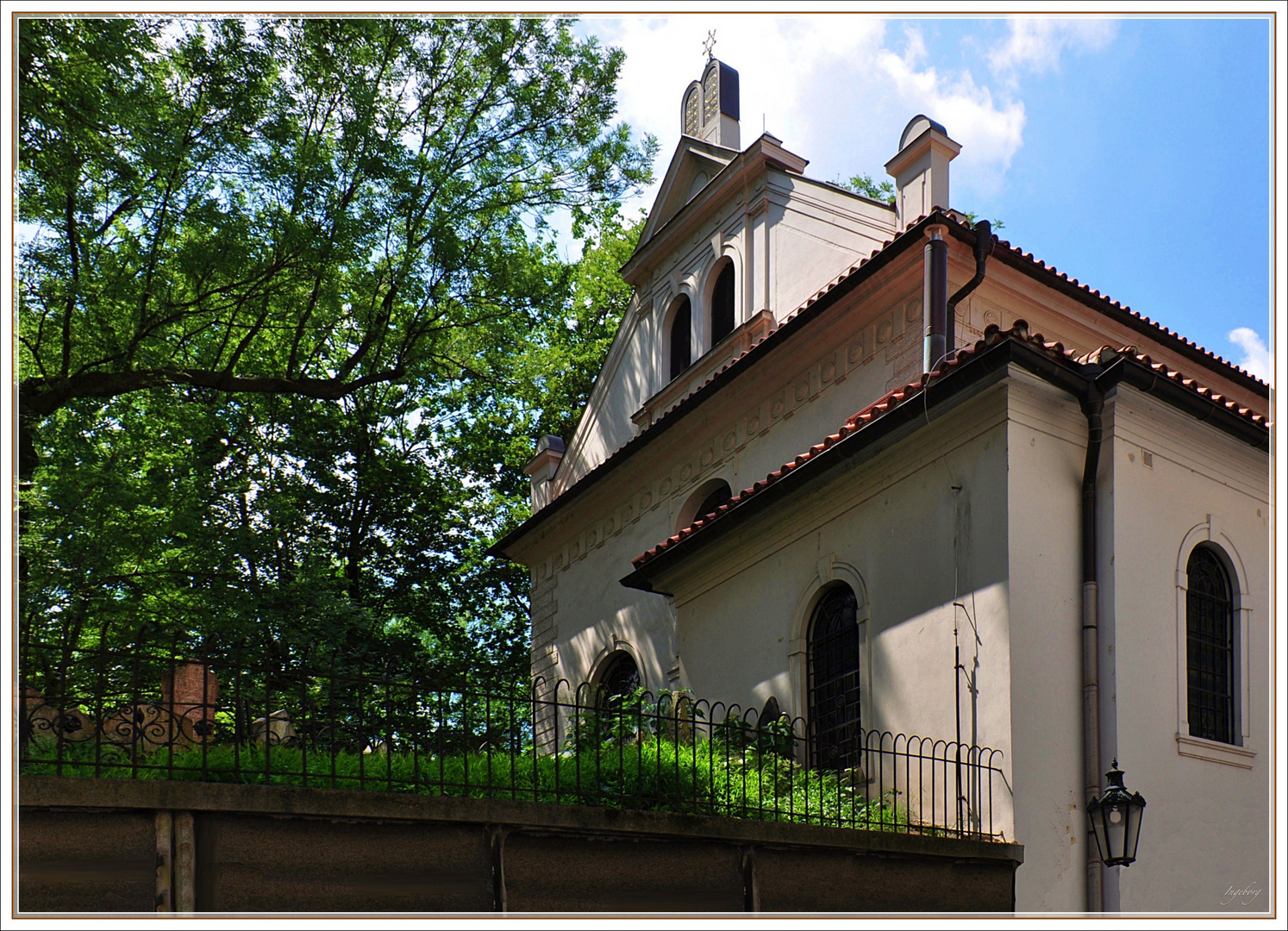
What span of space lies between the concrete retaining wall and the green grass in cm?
19

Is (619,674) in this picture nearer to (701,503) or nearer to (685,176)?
(701,503)

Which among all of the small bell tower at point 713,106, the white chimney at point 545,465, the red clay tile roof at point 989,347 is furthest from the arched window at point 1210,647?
the white chimney at point 545,465

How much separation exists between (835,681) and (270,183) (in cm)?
808

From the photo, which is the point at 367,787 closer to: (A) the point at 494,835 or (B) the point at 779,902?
(A) the point at 494,835

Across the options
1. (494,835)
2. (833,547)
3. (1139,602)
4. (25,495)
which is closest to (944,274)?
(833,547)

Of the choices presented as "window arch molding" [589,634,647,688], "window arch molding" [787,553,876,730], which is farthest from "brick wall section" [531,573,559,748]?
"window arch molding" [787,553,876,730]

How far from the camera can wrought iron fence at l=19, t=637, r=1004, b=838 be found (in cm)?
689

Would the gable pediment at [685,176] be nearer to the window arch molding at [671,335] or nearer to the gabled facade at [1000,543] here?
the window arch molding at [671,335]

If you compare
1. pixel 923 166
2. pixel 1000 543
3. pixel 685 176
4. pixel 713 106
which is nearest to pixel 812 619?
pixel 1000 543

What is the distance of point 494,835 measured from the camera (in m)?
7.50

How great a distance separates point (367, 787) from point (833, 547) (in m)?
5.46

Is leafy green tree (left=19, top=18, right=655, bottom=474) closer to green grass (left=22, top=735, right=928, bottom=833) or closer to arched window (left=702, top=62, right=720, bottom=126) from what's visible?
arched window (left=702, top=62, right=720, bottom=126)

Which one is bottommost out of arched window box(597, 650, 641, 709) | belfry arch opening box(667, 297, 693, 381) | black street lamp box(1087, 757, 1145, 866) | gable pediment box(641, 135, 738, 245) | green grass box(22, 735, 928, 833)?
black street lamp box(1087, 757, 1145, 866)

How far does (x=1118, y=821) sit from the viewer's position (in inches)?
349
